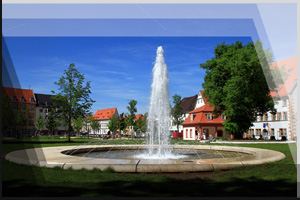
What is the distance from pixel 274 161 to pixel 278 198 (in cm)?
545

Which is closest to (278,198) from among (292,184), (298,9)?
(292,184)

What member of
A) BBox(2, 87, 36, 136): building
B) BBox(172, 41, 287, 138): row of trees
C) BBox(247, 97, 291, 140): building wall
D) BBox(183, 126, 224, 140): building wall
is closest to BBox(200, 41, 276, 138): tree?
BBox(172, 41, 287, 138): row of trees

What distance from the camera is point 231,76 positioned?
125 ft

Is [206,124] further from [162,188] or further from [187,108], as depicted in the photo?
[162,188]

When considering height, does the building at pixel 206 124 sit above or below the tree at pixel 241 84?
below

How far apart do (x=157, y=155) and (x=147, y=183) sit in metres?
7.43

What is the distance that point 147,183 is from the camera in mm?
6832

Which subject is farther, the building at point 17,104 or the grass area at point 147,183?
the building at point 17,104

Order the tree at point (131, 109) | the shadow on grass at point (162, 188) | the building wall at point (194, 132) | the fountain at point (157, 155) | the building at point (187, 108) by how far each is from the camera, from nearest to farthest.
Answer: the shadow on grass at point (162, 188) < the fountain at point (157, 155) < the building wall at point (194, 132) < the tree at point (131, 109) < the building at point (187, 108)

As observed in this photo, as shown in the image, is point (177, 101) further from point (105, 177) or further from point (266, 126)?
point (105, 177)

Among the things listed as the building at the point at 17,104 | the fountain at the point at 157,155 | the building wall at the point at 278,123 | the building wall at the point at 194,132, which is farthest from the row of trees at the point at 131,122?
the fountain at the point at 157,155

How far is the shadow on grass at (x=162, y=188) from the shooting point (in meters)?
5.88

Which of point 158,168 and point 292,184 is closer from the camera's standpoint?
point 292,184

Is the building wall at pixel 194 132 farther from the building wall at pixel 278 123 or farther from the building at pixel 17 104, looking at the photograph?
the building at pixel 17 104
